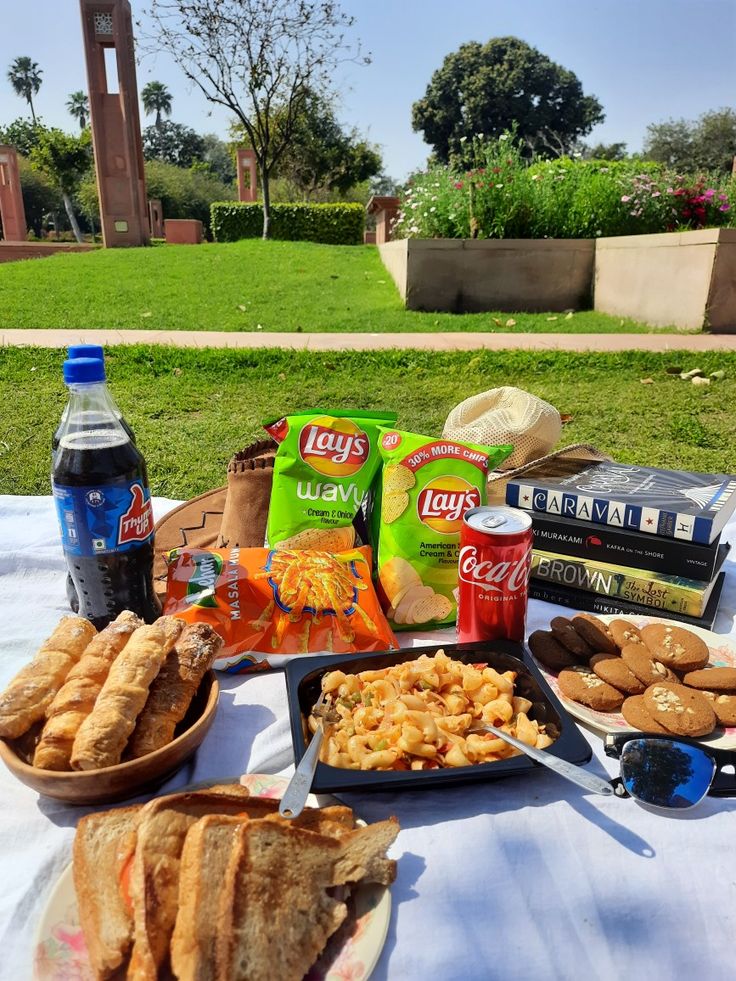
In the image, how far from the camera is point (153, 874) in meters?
0.76

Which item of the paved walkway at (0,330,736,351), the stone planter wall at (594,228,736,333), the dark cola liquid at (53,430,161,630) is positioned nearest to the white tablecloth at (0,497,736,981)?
the dark cola liquid at (53,430,161,630)

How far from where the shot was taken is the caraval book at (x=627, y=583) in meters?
1.55

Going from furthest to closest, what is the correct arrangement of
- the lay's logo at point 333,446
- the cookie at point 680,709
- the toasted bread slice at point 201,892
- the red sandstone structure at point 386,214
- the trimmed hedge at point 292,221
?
the trimmed hedge at point 292,221, the red sandstone structure at point 386,214, the lay's logo at point 333,446, the cookie at point 680,709, the toasted bread slice at point 201,892

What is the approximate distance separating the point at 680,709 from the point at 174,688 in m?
0.84

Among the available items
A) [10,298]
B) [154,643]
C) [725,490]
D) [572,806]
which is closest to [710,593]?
[725,490]

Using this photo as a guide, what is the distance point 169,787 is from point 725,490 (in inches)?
55.3

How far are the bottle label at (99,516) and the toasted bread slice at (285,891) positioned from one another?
2.35ft

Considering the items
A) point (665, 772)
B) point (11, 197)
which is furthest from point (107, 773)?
point (11, 197)

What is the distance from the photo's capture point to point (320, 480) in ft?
5.54

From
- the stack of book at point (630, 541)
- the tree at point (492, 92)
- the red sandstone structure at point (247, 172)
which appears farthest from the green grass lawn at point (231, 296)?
the tree at point (492, 92)

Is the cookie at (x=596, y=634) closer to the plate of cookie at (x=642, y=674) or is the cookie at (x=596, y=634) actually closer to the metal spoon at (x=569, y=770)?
the plate of cookie at (x=642, y=674)

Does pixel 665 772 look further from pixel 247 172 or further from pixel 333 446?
pixel 247 172

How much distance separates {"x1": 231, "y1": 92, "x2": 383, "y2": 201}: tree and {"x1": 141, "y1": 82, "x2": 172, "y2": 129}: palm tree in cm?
4501

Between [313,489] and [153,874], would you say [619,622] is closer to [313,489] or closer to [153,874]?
[313,489]
